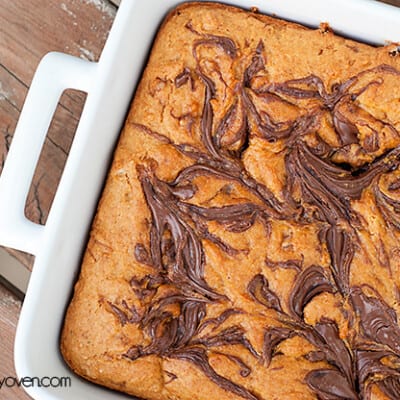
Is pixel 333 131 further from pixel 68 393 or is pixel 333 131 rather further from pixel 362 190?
pixel 68 393

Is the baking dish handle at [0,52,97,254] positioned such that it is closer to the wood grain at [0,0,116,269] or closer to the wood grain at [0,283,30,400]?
the wood grain at [0,0,116,269]

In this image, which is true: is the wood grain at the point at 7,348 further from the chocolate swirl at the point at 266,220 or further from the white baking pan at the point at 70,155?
the chocolate swirl at the point at 266,220

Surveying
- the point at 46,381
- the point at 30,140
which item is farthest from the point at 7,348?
the point at 30,140

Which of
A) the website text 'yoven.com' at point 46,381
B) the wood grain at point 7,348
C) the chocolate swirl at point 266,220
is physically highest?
the chocolate swirl at point 266,220

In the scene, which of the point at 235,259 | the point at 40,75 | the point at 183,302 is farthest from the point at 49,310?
the point at 40,75

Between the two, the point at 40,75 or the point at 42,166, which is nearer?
the point at 40,75

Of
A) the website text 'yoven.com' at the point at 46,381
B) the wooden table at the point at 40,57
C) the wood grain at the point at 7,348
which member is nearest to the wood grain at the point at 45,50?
the wooden table at the point at 40,57
